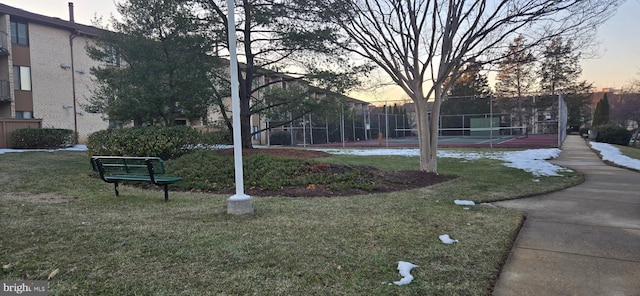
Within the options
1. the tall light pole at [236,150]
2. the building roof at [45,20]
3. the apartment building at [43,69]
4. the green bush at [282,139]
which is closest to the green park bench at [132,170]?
the tall light pole at [236,150]

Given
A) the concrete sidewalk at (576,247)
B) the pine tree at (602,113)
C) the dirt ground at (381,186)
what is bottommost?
the concrete sidewalk at (576,247)

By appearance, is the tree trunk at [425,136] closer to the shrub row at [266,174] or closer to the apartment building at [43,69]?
the shrub row at [266,174]

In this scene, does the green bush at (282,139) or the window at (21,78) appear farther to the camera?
the green bush at (282,139)

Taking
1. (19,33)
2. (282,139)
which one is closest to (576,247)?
(282,139)

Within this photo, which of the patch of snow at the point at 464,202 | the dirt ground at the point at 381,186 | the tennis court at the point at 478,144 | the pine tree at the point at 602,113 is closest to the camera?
the patch of snow at the point at 464,202

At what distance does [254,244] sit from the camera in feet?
12.7

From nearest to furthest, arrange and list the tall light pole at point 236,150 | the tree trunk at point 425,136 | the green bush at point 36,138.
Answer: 1. the tall light pole at point 236,150
2. the tree trunk at point 425,136
3. the green bush at point 36,138

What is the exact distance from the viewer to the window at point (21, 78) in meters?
22.1

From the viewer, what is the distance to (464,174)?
9.92 meters

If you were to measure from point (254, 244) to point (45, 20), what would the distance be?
26.2 m

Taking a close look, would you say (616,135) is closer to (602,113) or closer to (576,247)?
(602,113)

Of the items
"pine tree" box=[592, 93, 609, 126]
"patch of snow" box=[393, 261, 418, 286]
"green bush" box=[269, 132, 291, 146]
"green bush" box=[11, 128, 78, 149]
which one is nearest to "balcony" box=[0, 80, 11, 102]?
"green bush" box=[11, 128, 78, 149]

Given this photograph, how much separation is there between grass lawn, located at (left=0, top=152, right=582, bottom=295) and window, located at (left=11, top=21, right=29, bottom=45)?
2072cm

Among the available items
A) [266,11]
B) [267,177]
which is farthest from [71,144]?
[267,177]
